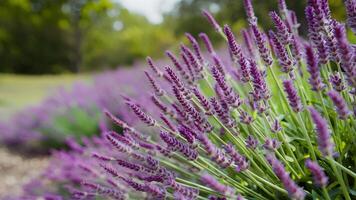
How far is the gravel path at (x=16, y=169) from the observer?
16.4 feet

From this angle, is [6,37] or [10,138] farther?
[6,37]

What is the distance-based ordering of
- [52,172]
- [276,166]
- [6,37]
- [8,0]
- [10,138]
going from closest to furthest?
1. [276,166]
2. [52,172]
3. [10,138]
4. [8,0]
5. [6,37]

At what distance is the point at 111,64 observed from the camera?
121ft

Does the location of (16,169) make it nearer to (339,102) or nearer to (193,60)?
(193,60)

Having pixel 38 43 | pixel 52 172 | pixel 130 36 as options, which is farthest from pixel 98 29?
pixel 52 172

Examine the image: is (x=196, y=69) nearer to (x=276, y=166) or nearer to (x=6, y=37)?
(x=276, y=166)

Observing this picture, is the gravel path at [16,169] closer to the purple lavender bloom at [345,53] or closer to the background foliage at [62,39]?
the purple lavender bloom at [345,53]

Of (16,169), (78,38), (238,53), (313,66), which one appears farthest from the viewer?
(78,38)

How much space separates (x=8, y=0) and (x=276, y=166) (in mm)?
32209

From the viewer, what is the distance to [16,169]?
5918 mm

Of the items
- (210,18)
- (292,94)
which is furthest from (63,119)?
(292,94)

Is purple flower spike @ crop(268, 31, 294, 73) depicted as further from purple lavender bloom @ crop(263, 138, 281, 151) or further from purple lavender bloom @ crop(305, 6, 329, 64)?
purple lavender bloom @ crop(263, 138, 281, 151)

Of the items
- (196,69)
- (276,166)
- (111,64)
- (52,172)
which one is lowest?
(276,166)

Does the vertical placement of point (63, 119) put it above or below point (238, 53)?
above
